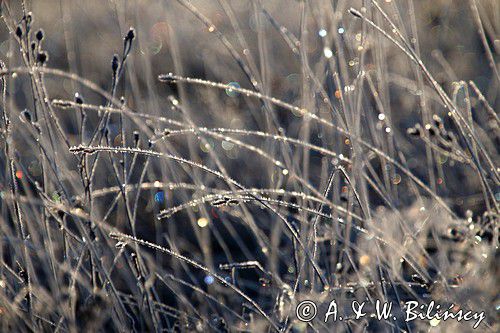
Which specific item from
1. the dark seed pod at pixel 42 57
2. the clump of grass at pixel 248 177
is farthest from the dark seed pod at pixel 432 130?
the dark seed pod at pixel 42 57

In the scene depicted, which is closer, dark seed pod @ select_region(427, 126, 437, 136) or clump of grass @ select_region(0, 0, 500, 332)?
clump of grass @ select_region(0, 0, 500, 332)

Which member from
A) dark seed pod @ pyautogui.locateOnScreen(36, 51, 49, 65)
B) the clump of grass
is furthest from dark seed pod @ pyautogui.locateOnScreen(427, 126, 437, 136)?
dark seed pod @ pyautogui.locateOnScreen(36, 51, 49, 65)

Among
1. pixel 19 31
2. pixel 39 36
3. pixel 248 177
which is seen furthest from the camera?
pixel 248 177

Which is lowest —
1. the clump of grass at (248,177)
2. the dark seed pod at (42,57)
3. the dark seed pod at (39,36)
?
the clump of grass at (248,177)

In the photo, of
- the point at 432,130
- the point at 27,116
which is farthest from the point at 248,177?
the point at 27,116

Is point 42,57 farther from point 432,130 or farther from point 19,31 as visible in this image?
point 432,130

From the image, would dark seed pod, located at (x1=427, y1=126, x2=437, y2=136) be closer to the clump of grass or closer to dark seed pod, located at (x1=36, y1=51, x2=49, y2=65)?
the clump of grass

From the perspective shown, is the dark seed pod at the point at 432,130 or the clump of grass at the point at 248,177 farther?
the dark seed pod at the point at 432,130

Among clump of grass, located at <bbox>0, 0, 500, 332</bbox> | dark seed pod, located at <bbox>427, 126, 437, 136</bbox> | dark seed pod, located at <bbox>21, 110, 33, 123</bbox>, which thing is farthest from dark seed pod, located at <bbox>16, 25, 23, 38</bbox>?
dark seed pod, located at <bbox>427, 126, 437, 136</bbox>

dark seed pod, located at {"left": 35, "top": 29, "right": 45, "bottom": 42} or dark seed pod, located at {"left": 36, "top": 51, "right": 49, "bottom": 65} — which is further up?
dark seed pod, located at {"left": 35, "top": 29, "right": 45, "bottom": 42}

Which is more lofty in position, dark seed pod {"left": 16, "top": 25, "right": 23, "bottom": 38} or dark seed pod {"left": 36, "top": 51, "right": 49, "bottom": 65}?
dark seed pod {"left": 16, "top": 25, "right": 23, "bottom": 38}

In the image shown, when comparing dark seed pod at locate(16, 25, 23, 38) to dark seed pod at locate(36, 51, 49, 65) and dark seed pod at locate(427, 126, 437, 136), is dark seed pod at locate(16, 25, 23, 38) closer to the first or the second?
dark seed pod at locate(36, 51, 49, 65)

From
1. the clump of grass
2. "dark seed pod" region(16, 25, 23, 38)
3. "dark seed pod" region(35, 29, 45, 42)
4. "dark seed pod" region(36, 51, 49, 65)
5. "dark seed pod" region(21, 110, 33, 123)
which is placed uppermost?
"dark seed pod" region(16, 25, 23, 38)

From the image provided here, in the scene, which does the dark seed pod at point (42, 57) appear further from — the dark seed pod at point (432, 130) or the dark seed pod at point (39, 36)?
the dark seed pod at point (432, 130)
